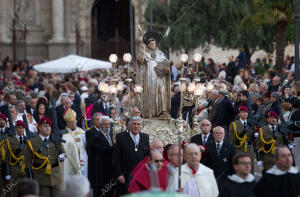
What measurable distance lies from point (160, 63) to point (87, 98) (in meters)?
5.91

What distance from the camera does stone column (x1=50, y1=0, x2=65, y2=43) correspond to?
134ft

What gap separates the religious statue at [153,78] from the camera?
14164mm

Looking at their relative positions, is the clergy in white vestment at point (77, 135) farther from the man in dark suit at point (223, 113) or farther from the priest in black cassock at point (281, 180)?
the priest in black cassock at point (281, 180)

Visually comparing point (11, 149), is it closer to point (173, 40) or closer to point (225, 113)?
point (225, 113)

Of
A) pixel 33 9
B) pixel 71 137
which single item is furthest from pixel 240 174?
pixel 33 9

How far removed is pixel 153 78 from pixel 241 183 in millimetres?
5932

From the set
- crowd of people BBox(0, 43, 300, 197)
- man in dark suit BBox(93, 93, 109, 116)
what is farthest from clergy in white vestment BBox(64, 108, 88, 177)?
man in dark suit BBox(93, 93, 109, 116)

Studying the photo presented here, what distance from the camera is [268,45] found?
34.1m

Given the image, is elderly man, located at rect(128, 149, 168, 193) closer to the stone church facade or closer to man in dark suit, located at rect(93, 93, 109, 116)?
man in dark suit, located at rect(93, 93, 109, 116)

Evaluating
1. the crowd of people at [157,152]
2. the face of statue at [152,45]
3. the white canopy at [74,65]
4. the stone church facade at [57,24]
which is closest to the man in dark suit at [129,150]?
the crowd of people at [157,152]

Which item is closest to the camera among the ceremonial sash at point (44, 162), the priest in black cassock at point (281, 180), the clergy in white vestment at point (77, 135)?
the priest in black cassock at point (281, 180)

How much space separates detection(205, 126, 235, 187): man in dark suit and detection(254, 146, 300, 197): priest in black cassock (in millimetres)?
2687

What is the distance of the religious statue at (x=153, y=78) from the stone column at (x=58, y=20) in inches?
1072

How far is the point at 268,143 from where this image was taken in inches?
500
